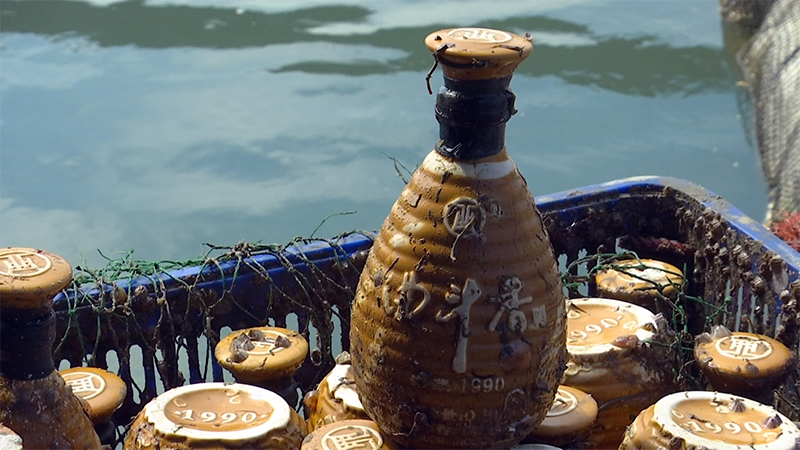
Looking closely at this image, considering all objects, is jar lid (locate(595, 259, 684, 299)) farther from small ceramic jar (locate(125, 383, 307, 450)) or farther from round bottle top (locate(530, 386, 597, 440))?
small ceramic jar (locate(125, 383, 307, 450))

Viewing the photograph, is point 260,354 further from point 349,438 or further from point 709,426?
point 709,426

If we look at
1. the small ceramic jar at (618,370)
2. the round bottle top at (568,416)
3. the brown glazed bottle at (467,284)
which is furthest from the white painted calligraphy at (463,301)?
the small ceramic jar at (618,370)

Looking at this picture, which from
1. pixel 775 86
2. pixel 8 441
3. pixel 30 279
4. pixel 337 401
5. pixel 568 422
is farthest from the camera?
pixel 775 86

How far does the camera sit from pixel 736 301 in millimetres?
2016

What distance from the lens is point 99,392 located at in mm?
1653

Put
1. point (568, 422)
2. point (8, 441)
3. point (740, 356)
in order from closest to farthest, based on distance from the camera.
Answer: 1. point (8, 441)
2. point (568, 422)
3. point (740, 356)

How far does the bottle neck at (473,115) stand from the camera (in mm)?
1229

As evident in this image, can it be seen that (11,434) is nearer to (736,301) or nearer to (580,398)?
(580,398)

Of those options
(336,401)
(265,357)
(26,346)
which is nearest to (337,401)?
(336,401)

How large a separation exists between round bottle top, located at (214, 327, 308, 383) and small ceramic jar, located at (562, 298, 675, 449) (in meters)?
0.47

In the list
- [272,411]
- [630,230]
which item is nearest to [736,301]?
[630,230]

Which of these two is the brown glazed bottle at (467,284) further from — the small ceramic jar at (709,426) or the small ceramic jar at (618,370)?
the small ceramic jar at (618,370)

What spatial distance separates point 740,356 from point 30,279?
1.16 metres

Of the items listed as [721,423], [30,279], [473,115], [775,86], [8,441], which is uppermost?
[473,115]
